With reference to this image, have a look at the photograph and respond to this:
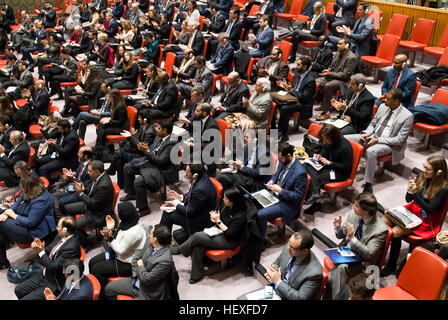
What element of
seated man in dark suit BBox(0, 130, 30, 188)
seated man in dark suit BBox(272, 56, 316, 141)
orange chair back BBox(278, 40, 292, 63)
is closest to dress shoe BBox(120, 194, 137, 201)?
seated man in dark suit BBox(0, 130, 30, 188)

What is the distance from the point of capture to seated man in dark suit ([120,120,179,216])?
Result: 556 centimetres

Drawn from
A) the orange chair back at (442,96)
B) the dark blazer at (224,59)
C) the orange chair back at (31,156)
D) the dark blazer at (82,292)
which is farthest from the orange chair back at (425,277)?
the dark blazer at (224,59)

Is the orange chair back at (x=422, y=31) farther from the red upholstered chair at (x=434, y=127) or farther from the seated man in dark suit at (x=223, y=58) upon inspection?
the seated man in dark suit at (x=223, y=58)

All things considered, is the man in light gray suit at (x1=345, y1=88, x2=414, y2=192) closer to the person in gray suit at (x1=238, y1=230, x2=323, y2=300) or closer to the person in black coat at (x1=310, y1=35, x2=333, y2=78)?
the person in gray suit at (x1=238, y1=230, x2=323, y2=300)

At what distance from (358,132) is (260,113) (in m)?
1.33

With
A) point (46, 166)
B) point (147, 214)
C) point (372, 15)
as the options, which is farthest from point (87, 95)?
point (372, 15)

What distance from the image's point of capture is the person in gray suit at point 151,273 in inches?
146

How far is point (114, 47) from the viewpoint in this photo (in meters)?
9.99

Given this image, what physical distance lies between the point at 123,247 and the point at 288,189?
176 cm

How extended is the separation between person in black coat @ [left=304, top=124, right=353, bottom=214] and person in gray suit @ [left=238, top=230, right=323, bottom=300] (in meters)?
1.47

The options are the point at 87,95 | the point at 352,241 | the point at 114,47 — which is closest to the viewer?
the point at 352,241

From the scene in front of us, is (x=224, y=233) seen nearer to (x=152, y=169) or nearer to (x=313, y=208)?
(x=313, y=208)

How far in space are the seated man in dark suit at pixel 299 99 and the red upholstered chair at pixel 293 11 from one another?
386 cm

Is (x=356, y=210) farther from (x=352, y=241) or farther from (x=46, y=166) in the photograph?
(x=46, y=166)
